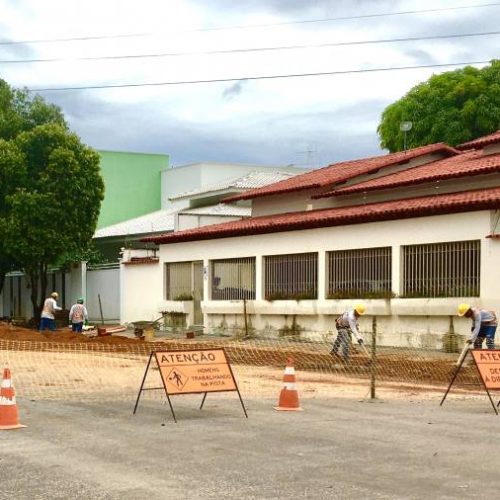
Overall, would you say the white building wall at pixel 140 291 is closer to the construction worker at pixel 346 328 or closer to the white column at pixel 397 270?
the white column at pixel 397 270

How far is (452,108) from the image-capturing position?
174ft

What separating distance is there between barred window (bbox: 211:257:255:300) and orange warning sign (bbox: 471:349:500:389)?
18478 mm

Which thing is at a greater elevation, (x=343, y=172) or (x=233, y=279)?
(x=343, y=172)

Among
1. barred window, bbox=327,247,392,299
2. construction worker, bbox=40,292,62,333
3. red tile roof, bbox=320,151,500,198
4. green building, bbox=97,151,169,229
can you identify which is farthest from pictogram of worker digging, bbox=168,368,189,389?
green building, bbox=97,151,169,229

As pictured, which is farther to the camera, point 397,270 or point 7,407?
point 397,270

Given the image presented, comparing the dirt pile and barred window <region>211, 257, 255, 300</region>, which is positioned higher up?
barred window <region>211, 257, 255, 300</region>

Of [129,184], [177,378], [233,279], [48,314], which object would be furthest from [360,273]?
[129,184]

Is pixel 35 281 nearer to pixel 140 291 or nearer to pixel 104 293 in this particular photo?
pixel 104 293

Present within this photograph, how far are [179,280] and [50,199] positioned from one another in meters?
7.39

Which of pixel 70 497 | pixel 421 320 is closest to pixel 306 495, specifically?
pixel 70 497

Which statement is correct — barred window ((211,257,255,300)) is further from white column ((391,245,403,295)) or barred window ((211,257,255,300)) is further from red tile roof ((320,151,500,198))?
white column ((391,245,403,295))

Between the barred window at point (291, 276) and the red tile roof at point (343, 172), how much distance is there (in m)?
3.34

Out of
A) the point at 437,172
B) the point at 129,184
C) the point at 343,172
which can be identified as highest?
the point at 129,184

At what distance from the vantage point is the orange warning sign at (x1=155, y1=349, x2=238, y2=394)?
14.4 meters
